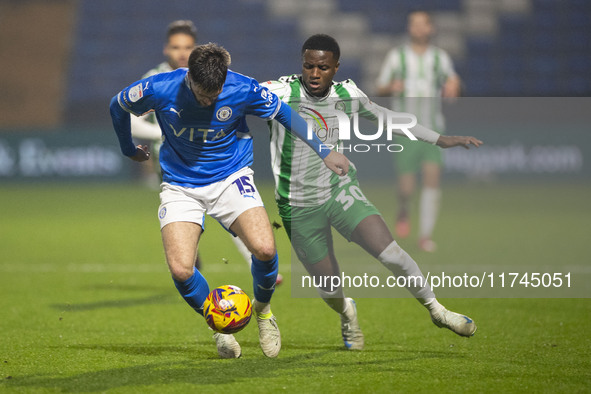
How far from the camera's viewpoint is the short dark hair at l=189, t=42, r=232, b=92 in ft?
14.4

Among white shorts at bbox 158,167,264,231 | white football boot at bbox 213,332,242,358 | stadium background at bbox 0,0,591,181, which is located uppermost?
stadium background at bbox 0,0,591,181

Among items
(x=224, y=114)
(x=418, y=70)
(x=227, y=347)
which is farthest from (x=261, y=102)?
(x=418, y=70)

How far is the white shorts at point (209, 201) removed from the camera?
4.72 metres

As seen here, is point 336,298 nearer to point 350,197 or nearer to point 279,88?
point 350,197

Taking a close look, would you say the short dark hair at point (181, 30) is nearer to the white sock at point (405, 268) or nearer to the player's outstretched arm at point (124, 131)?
the player's outstretched arm at point (124, 131)

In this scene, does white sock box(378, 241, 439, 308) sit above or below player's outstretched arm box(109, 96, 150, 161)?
below

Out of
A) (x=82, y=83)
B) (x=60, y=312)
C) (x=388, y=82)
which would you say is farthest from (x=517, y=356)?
(x=82, y=83)

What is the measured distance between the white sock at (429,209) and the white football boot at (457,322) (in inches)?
147

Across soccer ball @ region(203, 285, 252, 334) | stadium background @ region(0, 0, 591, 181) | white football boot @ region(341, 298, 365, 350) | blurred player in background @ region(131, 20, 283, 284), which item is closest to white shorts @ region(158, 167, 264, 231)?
A: soccer ball @ region(203, 285, 252, 334)

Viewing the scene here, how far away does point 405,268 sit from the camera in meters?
4.86

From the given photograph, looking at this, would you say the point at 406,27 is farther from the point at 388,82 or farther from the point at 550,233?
the point at 550,233

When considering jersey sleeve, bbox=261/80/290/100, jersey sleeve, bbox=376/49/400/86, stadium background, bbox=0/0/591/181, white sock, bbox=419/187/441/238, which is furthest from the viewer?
stadium background, bbox=0/0/591/181

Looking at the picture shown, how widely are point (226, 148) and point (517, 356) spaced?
6.54 feet

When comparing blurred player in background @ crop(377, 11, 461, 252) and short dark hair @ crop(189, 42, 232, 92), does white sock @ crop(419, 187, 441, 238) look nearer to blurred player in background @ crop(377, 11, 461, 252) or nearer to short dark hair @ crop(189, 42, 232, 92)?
blurred player in background @ crop(377, 11, 461, 252)
